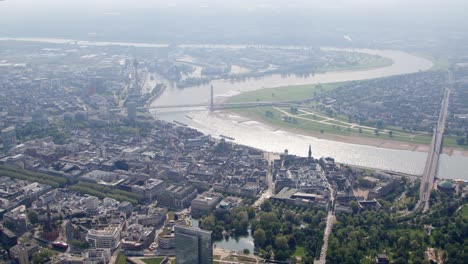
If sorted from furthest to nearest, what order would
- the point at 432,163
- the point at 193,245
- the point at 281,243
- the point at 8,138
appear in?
the point at 8,138 → the point at 432,163 → the point at 281,243 → the point at 193,245

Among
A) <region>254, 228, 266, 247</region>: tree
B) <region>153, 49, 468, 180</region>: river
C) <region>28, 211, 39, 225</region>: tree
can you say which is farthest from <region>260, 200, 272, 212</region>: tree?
<region>28, 211, 39, 225</region>: tree

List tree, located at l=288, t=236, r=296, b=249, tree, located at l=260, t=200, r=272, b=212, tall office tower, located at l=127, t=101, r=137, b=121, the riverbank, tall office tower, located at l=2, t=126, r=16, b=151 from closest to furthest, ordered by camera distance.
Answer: tree, located at l=288, t=236, r=296, b=249, tree, located at l=260, t=200, r=272, b=212, tall office tower, located at l=2, t=126, r=16, b=151, the riverbank, tall office tower, located at l=127, t=101, r=137, b=121

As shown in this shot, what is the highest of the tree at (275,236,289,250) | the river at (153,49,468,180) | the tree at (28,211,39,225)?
the river at (153,49,468,180)

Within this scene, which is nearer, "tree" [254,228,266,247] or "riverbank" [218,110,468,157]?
"tree" [254,228,266,247]

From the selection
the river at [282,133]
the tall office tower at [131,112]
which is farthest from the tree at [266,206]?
the tall office tower at [131,112]

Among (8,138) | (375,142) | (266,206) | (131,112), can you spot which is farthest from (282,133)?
(8,138)

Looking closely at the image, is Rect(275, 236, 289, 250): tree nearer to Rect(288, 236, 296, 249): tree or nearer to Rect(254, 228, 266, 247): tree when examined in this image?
Rect(288, 236, 296, 249): tree

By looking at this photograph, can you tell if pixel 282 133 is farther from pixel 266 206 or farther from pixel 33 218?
pixel 33 218
